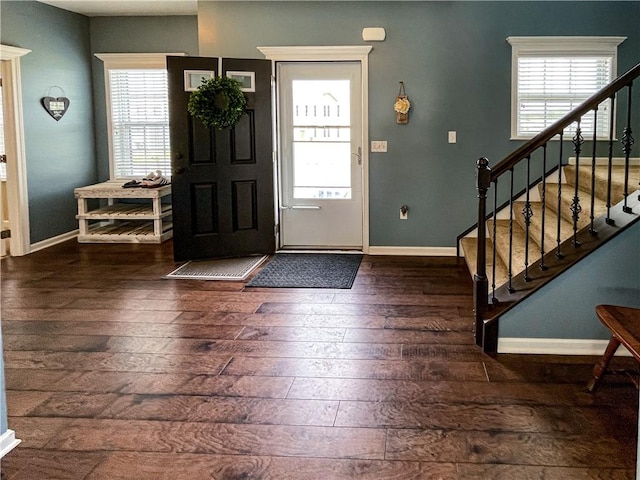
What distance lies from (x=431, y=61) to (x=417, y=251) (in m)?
1.81

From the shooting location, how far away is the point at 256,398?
3.30 metres

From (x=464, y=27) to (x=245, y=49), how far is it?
207cm

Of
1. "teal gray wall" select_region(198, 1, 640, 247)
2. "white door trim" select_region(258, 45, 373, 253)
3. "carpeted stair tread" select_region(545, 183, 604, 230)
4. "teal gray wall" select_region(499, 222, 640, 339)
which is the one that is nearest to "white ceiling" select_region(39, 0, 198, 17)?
"teal gray wall" select_region(198, 1, 640, 247)

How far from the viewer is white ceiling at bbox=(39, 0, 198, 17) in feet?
23.5

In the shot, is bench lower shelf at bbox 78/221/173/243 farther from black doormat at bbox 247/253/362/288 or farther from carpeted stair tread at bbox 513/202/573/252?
carpeted stair tread at bbox 513/202/573/252

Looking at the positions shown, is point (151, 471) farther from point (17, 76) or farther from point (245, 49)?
point (17, 76)

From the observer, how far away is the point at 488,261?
200 inches

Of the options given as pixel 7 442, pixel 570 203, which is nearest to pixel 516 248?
pixel 570 203

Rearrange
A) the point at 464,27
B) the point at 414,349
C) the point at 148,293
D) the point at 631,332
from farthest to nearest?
the point at 464,27, the point at 148,293, the point at 414,349, the point at 631,332

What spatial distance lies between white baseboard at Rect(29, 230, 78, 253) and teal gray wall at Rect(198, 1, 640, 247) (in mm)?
2607

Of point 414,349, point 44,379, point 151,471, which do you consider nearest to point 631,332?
point 414,349

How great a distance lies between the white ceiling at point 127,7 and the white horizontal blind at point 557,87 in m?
3.38

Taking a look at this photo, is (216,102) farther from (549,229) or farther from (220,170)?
(549,229)

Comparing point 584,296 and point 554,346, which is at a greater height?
point 584,296
